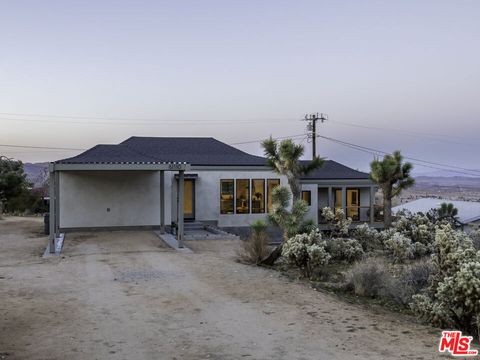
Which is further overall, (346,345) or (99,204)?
(99,204)

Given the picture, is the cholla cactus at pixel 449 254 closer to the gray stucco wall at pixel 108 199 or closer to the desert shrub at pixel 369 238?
the desert shrub at pixel 369 238

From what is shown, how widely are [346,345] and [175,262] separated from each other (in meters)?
7.52

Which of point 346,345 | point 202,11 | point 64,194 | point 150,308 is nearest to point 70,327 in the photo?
point 150,308

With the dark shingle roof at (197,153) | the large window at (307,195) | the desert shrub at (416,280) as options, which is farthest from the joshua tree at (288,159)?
the desert shrub at (416,280)

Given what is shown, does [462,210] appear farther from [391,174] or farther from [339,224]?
[339,224]

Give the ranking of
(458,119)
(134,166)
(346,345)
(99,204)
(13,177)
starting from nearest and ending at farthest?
(346,345) → (134,166) → (99,204) → (13,177) → (458,119)

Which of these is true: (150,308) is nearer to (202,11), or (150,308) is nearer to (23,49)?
(202,11)

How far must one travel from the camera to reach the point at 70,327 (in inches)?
278

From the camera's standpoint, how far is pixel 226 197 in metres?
22.5

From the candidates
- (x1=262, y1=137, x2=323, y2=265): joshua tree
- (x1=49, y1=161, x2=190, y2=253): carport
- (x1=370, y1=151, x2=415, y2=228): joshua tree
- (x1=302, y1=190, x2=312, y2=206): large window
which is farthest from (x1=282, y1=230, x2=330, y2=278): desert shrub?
(x1=302, y1=190, x2=312, y2=206): large window

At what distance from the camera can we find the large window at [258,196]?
2286cm

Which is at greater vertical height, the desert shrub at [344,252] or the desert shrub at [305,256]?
the desert shrub at [305,256]

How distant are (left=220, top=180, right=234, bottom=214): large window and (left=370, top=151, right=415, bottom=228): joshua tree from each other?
6.99m

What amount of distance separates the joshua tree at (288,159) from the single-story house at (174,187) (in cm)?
330
